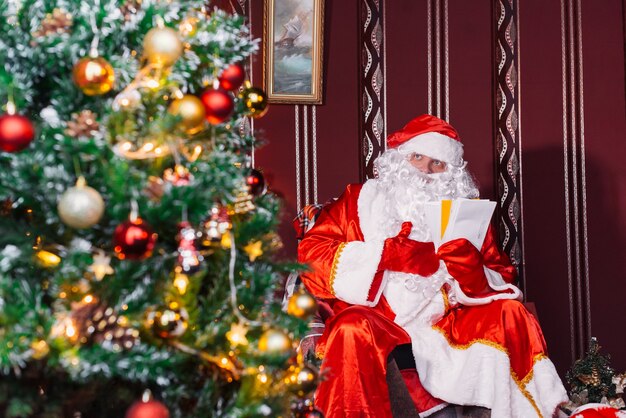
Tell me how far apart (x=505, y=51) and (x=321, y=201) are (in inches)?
53.8

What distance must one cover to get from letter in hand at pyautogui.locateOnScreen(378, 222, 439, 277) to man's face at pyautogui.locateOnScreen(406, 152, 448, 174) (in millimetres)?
474

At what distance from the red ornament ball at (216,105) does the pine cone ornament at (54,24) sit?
27 cm

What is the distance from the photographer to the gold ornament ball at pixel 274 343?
4.76 ft

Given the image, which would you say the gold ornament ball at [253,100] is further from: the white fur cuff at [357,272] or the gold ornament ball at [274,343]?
the white fur cuff at [357,272]

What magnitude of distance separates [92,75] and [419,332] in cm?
226

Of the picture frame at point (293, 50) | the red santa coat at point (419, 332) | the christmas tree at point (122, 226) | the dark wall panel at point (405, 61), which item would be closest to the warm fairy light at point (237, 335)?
the christmas tree at point (122, 226)

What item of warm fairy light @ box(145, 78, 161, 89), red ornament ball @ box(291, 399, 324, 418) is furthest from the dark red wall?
warm fairy light @ box(145, 78, 161, 89)

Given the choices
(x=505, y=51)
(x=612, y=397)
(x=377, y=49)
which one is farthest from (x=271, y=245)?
(x=505, y=51)

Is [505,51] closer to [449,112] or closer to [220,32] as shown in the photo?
[449,112]

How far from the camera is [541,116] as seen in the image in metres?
4.54

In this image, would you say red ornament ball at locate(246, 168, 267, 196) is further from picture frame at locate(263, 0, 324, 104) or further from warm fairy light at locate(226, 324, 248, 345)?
picture frame at locate(263, 0, 324, 104)

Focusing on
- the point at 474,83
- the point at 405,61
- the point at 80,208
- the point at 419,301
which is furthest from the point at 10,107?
the point at 474,83

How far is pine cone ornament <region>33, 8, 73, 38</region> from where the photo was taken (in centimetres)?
139

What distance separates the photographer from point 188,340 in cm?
144
